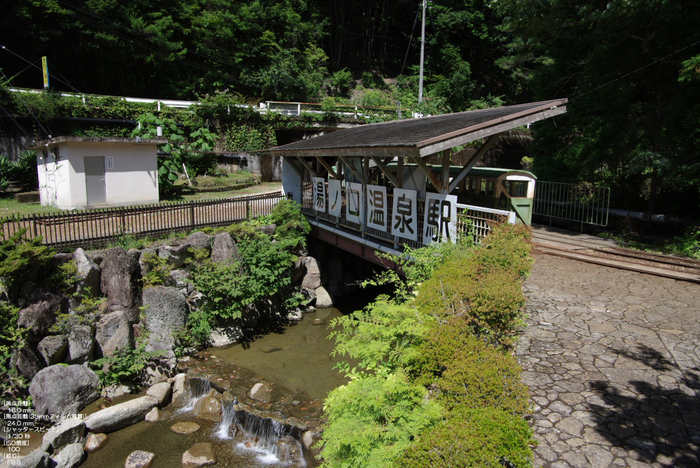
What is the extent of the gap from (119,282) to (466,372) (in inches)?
411

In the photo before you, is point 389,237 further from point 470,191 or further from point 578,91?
point 578,91

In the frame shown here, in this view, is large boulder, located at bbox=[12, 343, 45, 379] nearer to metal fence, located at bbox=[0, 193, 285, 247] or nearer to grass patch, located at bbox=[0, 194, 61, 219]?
metal fence, located at bbox=[0, 193, 285, 247]

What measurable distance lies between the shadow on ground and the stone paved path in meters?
0.01

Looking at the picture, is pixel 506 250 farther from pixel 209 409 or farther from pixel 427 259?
pixel 209 409

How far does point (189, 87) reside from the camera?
32.4 metres

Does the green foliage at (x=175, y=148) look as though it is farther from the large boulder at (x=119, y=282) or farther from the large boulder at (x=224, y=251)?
the large boulder at (x=119, y=282)

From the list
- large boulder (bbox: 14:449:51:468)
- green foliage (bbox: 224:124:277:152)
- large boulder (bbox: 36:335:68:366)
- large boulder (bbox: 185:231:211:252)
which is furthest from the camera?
green foliage (bbox: 224:124:277:152)

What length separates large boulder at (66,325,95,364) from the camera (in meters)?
10.3

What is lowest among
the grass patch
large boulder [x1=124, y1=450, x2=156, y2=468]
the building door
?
large boulder [x1=124, y1=450, x2=156, y2=468]

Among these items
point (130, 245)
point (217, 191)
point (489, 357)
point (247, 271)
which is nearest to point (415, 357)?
point (489, 357)

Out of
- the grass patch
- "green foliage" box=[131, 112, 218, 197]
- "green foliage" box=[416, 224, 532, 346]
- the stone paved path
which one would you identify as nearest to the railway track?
the stone paved path

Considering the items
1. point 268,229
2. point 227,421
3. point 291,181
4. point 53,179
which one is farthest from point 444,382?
point 53,179

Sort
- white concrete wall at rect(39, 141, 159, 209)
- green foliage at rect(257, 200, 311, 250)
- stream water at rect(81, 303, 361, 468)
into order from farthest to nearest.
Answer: white concrete wall at rect(39, 141, 159, 209), green foliage at rect(257, 200, 311, 250), stream water at rect(81, 303, 361, 468)

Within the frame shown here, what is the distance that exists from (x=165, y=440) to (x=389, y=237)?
6.79m
